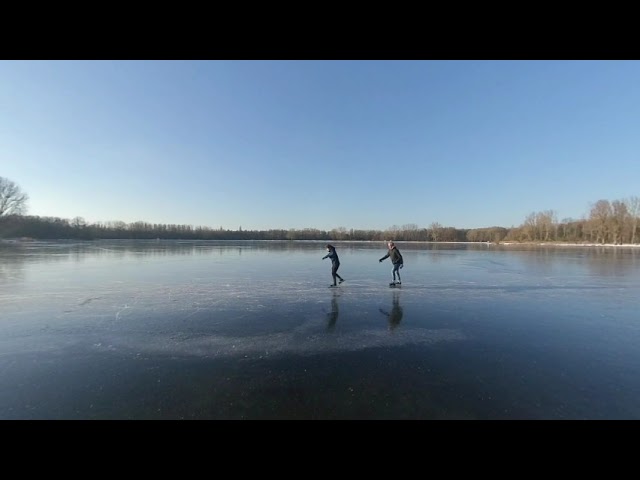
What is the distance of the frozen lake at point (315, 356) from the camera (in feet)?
10.2

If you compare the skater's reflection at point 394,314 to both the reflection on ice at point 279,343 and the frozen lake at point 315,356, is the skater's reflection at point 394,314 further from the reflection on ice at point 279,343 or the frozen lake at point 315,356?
the reflection on ice at point 279,343

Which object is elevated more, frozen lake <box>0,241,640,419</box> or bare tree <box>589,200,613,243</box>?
bare tree <box>589,200,613,243</box>

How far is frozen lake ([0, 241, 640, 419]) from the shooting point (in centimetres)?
311

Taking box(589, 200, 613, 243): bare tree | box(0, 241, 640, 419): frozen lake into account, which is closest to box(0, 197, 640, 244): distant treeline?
box(589, 200, 613, 243): bare tree

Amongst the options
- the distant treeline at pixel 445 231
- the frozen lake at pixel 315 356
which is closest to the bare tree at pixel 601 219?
the distant treeline at pixel 445 231

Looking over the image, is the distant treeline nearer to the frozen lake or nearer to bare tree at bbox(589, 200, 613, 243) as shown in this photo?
bare tree at bbox(589, 200, 613, 243)

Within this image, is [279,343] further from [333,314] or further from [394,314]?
[394,314]

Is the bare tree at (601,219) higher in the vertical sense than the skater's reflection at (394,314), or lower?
higher

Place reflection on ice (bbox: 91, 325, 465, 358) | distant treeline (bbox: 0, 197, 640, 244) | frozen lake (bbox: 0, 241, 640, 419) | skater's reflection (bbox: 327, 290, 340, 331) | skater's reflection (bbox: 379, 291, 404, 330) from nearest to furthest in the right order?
frozen lake (bbox: 0, 241, 640, 419), reflection on ice (bbox: 91, 325, 465, 358), skater's reflection (bbox: 327, 290, 340, 331), skater's reflection (bbox: 379, 291, 404, 330), distant treeline (bbox: 0, 197, 640, 244)

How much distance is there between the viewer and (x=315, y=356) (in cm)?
446
